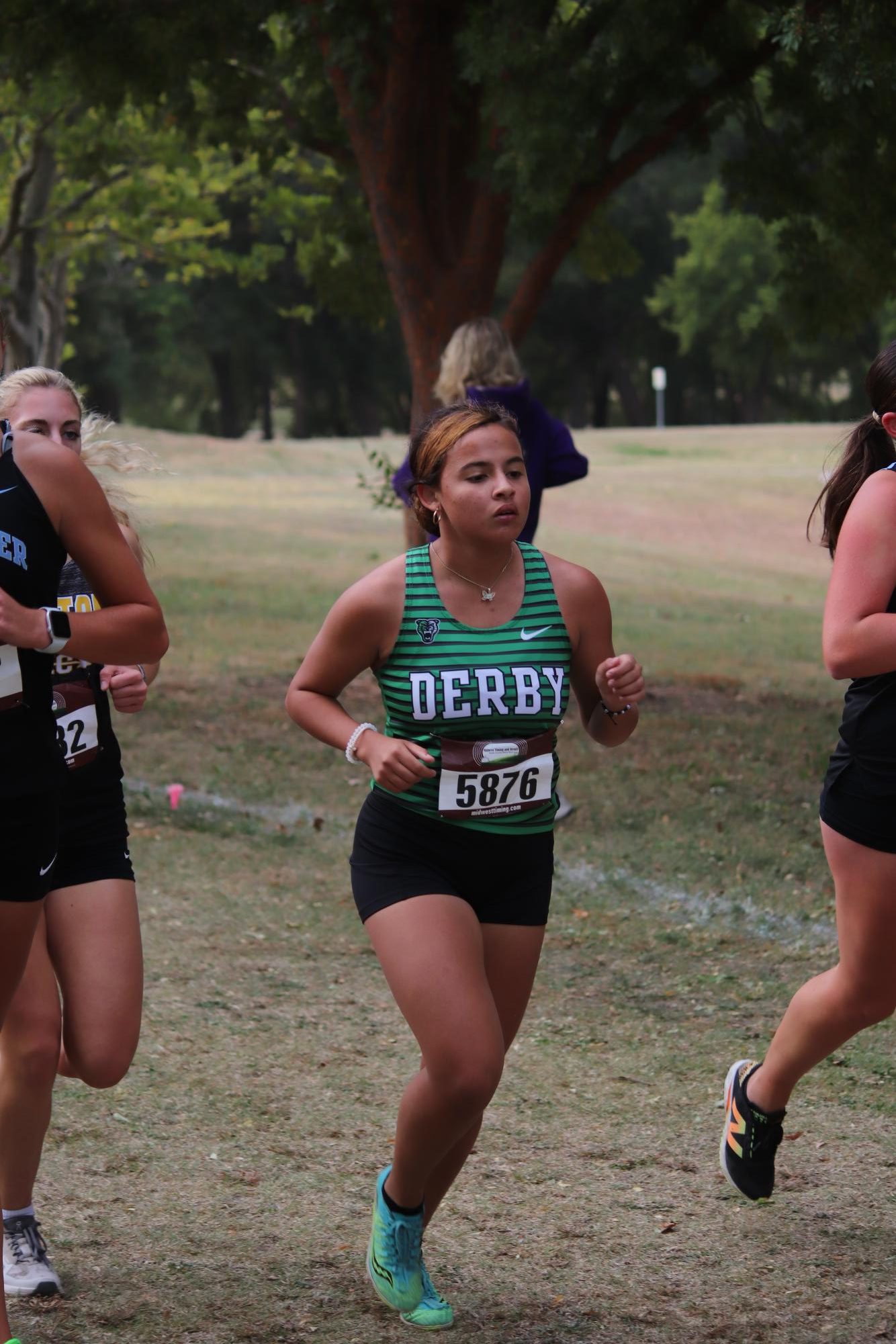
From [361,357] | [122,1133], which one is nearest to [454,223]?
[122,1133]

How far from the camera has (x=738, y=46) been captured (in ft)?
32.5

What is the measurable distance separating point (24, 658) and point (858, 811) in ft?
6.10

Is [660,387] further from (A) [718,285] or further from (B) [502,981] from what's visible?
(B) [502,981]

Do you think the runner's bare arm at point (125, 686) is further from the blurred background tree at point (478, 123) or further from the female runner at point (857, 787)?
the blurred background tree at point (478, 123)

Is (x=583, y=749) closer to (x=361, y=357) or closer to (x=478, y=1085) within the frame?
(x=478, y=1085)

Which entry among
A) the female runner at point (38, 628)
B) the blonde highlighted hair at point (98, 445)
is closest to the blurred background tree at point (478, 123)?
the blonde highlighted hair at point (98, 445)

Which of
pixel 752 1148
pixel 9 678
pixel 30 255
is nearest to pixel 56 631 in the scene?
pixel 9 678

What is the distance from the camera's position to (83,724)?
13.0ft

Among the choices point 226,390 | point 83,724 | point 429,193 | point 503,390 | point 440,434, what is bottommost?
point 83,724

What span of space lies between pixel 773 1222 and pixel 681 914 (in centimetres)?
300

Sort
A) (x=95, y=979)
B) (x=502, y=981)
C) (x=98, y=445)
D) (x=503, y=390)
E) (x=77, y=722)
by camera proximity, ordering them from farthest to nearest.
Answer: (x=503, y=390), (x=98, y=445), (x=77, y=722), (x=95, y=979), (x=502, y=981)

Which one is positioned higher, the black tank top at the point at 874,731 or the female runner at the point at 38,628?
the female runner at the point at 38,628

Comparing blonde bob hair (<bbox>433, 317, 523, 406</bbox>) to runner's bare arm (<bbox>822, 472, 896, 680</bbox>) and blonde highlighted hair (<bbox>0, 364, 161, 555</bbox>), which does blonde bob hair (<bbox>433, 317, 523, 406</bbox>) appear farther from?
runner's bare arm (<bbox>822, 472, 896, 680</bbox>)

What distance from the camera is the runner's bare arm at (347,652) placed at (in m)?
3.63
